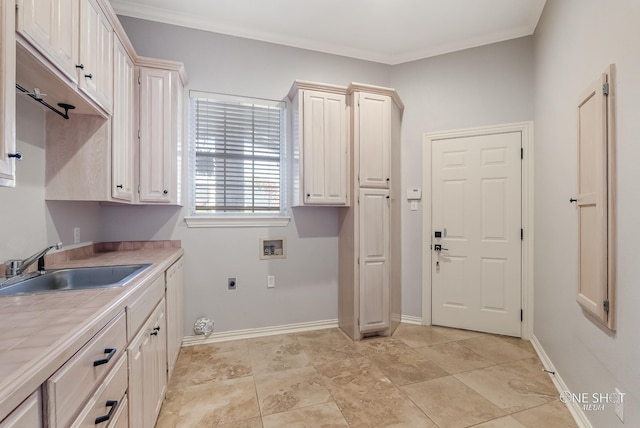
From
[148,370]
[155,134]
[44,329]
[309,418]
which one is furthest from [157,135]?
[309,418]

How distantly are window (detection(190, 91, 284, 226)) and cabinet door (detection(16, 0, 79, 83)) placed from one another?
1392mm

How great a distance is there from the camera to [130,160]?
86.9 inches

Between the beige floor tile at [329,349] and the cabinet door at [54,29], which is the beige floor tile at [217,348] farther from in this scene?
the cabinet door at [54,29]

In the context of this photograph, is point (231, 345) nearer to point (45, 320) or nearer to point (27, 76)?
point (45, 320)

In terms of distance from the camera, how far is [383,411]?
1845mm

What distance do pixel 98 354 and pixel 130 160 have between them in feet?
5.60

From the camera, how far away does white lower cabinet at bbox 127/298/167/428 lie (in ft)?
4.15

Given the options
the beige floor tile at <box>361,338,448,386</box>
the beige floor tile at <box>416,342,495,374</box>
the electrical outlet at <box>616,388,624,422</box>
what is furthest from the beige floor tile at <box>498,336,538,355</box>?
the electrical outlet at <box>616,388,624,422</box>

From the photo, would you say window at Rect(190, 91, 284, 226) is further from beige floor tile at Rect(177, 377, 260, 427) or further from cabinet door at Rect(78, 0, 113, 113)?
beige floor tile at Rect(177, 377, 260, 427)

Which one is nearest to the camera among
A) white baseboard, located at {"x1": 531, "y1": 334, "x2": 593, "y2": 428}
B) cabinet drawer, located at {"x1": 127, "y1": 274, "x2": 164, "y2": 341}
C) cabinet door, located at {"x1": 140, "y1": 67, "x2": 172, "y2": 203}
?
cabinet drawer, located at {"x1": 127, "y1": 274, "x2": 164, "y2": 341}

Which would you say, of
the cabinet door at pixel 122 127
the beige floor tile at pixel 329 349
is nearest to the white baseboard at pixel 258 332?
the beige floor tile at pixel 329 349

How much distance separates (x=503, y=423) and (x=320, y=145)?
2.49 meters

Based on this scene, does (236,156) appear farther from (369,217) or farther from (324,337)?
(324,337)

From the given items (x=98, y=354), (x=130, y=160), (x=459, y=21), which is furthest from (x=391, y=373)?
(x=459, y=21)
